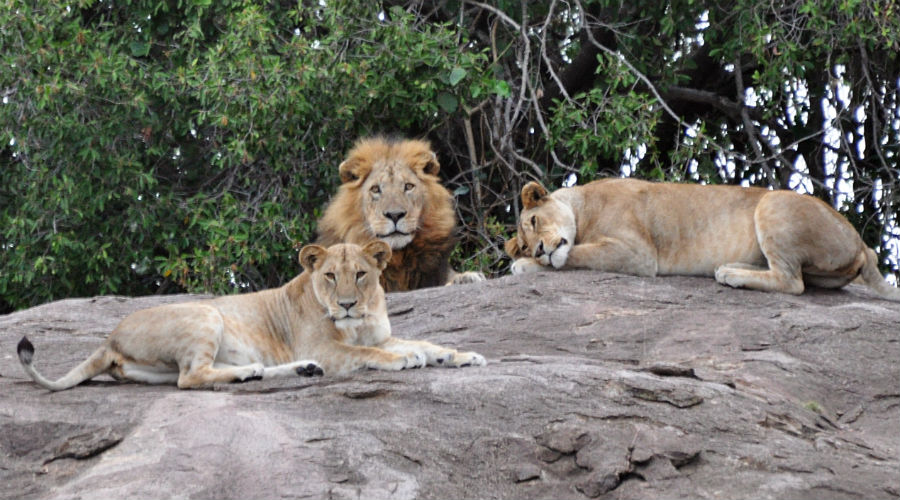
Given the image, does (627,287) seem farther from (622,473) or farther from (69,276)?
(69,276)

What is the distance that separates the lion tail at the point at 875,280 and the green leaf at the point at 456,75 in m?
2.78

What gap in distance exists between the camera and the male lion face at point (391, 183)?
8.26m

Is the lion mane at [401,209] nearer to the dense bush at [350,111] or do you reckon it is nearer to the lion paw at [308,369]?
the dense bush at [350,111]

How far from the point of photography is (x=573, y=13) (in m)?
9.89

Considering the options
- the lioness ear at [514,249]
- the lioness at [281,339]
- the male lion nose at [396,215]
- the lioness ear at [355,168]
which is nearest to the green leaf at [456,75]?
the lioness ear at [355,168]

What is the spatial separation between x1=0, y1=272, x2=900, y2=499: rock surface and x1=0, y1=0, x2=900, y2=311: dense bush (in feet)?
10.2

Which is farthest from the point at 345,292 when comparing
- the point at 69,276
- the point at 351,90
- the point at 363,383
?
the point at 69,276

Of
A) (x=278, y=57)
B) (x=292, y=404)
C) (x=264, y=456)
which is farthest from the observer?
(x=278, y=57)

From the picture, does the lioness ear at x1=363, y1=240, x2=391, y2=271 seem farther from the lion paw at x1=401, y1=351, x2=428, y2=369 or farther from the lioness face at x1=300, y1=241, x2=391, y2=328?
the lion paw at x1=401, y1=351, x2=428, y2=369

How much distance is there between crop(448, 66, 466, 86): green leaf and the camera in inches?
348

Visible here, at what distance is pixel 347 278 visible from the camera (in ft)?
17.8

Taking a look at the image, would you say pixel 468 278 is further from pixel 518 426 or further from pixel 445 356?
pixel 518 426

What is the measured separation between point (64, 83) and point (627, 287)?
13.5 feet

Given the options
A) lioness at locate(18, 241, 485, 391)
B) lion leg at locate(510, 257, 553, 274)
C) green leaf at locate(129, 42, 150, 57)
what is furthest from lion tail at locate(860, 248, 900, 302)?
green leaf at locate(129, 42, 150, 57)
